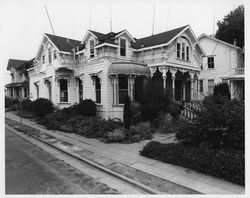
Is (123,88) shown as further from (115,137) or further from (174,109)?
(115,137)

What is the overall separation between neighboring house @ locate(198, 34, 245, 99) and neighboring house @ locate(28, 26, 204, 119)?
424 cm

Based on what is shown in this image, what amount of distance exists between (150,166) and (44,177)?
12.1ft

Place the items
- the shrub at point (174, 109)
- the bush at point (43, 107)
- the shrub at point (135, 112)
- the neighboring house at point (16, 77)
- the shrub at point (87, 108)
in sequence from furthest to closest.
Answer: the neighboring house at point (16, 77) → the bush at point (43, 107) → the shrub at point (87, 108) → the shrub at point (174, 109) → the shrub at point (135, 112)

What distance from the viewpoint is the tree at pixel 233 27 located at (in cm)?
2912

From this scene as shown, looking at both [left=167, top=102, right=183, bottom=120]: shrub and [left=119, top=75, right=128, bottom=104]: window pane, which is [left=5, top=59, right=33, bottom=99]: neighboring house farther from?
[left=167, top=102, right=183, bottom=120]: shrub

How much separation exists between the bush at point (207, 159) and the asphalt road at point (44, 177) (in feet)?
9.13

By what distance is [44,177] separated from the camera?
622 cm

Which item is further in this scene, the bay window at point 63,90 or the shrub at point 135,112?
the bay window at point 63,90

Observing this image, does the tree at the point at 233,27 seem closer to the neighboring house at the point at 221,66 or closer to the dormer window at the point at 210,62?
the neighboring house at the point at 221,66

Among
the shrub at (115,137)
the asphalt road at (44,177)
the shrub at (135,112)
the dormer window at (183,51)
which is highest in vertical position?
the dormer window at (183,51)

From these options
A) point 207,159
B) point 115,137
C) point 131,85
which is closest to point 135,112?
point 131,85

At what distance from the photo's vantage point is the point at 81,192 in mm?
Result: 5336

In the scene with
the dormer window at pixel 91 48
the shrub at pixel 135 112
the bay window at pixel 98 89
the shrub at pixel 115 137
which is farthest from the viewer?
the dormer window at pixel 91 48

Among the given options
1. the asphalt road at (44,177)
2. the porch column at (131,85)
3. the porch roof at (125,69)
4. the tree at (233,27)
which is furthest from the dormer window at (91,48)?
the tree at (233,27)
